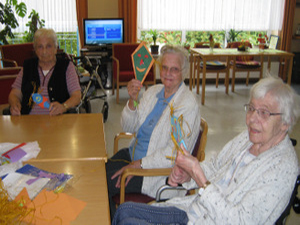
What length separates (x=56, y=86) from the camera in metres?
2.68

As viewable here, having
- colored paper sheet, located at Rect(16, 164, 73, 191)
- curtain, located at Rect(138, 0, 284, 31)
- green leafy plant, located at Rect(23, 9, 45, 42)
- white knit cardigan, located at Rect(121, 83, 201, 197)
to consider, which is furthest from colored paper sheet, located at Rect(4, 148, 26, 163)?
curtain, located at Rect(138, 0, 284, 31)

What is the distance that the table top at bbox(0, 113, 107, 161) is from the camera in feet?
5.73

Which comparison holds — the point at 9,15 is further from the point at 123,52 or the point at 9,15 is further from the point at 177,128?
the point at 177,128

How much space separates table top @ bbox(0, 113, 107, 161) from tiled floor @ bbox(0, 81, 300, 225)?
1.30 meters

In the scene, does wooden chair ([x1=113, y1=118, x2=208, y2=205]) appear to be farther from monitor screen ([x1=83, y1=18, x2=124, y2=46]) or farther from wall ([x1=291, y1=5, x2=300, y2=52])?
wall ([x1=291, y1=5, x2=300, y2=52])

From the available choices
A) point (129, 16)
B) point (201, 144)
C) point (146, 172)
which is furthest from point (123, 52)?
point (146, 172)

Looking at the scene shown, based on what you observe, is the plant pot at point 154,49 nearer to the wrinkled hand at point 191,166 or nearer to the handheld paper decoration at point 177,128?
the handheld paper decoration at point 177,128

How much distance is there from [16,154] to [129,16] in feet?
16.4

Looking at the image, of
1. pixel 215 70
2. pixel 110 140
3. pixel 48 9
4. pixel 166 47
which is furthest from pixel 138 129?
pixel 48 9

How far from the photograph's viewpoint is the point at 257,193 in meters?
1.23

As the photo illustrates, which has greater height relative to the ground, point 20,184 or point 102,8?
point 102,8

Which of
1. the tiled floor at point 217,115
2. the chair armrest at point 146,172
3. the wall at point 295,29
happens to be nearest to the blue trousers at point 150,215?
the chair armrest at point 146,172

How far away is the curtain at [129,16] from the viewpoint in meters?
6.17

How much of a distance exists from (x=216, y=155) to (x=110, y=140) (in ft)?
7.52
